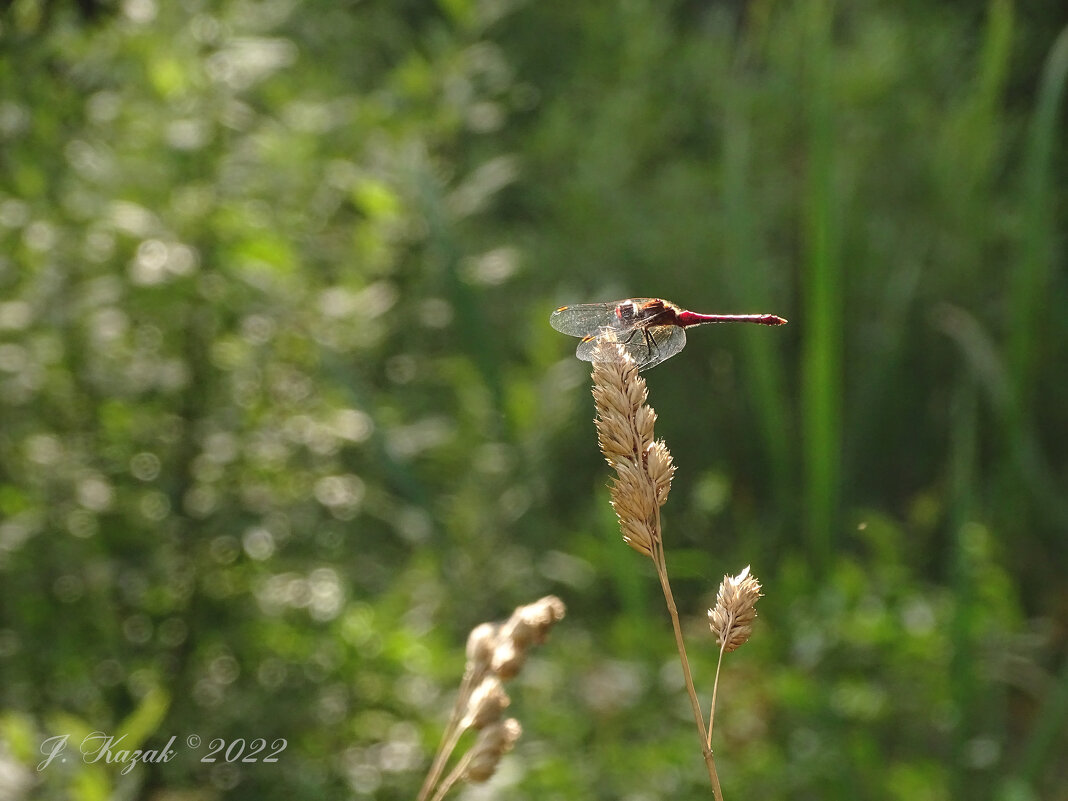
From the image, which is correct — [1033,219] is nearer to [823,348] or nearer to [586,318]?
[823,348]

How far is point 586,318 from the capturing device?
136 centimetres

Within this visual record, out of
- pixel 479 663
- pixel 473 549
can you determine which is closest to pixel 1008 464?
pixel 473 549

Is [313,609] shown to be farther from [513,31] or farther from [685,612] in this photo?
[513,31]

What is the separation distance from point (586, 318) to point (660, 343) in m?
0.10

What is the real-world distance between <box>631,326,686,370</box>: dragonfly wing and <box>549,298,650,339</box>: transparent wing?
0.04 metres

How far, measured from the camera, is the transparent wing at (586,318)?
4.35 feet

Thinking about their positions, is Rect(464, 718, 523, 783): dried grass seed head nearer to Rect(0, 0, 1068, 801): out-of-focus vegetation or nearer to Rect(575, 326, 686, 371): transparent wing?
Rect(575, 326, 686, 371): transparent wing

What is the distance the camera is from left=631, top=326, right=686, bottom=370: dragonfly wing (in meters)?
1.28

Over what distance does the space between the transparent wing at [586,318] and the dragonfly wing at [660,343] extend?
4 cm

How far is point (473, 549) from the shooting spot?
223 centimetres

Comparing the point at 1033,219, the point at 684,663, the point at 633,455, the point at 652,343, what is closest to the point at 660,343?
the point at 652,343

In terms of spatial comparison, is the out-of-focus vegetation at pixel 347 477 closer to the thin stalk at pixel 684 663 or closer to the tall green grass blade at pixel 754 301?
the tall green grass blade at pixel 754 301

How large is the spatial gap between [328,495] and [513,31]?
2737 millimetres

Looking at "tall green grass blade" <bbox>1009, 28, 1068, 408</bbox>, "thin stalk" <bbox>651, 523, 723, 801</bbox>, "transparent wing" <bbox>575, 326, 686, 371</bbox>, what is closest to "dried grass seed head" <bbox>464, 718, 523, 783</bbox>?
"thin stalk" <bbox>651, 523, 723, 801</bbox>
